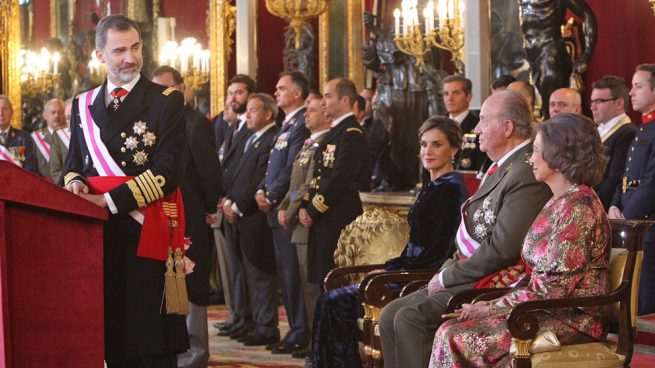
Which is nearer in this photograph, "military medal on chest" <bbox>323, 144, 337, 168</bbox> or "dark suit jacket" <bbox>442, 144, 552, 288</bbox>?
"dark suit jacket" <bbox>442, 144, 552, 288</bbox>

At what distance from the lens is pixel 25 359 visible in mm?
3250

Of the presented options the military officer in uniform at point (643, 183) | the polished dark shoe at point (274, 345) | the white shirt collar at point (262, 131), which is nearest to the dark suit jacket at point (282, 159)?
the white shirt collar at point (262, 131)

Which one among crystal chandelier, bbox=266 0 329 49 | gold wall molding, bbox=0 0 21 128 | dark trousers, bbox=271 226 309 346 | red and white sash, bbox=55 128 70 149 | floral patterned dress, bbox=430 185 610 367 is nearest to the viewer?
floral patterned dress, bbox=430 185 610 367

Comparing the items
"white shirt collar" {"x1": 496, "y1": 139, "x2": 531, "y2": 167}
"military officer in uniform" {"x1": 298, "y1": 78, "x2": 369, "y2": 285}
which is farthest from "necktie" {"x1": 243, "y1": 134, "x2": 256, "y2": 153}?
"white shirt collar" {"x1": 496, "y1": 139, "x2": 531, "y2": 167}

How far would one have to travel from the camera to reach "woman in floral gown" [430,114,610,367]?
357 cm

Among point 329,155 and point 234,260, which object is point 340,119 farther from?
point 234,260

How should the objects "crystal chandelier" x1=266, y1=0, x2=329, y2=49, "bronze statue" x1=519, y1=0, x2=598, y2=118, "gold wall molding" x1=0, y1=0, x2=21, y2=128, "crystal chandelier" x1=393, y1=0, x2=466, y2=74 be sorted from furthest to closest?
"gold wall molding" x1=0, y1=0, x2=21, y2=128 → "crystal chandelier" x1=266, y1=0, x2=329, y2=49 → "crystal chandelier" x1=393, y1=0, x2=466, y2=74 → "bronze statue" x1=519, y1=0, x2=598, y2=118

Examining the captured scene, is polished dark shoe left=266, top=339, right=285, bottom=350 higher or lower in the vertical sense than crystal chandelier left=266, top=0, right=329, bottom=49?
lower

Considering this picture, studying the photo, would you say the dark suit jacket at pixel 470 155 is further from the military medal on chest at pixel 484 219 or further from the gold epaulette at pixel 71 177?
the gold epaulette at pixel 71 177

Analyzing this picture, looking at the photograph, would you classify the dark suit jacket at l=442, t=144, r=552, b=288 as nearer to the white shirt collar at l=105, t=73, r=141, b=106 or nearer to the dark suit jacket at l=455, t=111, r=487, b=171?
the white shirt collar at l=105, t=73, r=141, b=106

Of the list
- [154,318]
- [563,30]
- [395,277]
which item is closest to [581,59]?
[563,30]

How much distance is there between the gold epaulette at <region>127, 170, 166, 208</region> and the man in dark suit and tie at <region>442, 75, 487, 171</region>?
3242 mm

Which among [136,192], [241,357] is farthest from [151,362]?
[241,357]

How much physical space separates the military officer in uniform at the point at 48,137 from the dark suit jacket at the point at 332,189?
11.7 feet
